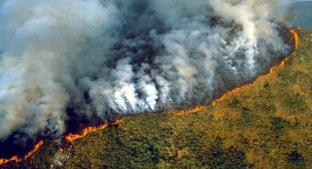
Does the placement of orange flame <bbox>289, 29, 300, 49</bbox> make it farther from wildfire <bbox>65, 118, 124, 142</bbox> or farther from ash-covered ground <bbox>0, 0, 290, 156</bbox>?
wildfire <bbox>65, 118, 124, 142</bbox>

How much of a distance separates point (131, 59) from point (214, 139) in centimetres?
1862

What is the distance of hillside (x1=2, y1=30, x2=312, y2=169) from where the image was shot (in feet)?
174

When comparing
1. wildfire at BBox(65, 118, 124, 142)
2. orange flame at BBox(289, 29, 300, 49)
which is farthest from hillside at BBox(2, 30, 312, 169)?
orange flame at BBox(289, 29, 300, 49)

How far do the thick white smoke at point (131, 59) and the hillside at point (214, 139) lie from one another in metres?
3.20

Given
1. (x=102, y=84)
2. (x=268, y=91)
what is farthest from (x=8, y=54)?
(x=268, y=91)

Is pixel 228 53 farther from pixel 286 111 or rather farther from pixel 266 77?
pixel 286 111

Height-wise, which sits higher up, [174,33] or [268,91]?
[174,33]

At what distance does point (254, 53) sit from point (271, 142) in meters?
19.0

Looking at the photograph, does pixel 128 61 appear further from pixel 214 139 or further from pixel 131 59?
pixel 214 139

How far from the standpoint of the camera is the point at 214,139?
56.1m

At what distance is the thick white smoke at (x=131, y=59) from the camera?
58.8 metres

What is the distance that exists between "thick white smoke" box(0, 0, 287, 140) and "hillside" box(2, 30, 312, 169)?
10.5 feet

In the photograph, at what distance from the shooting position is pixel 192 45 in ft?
232

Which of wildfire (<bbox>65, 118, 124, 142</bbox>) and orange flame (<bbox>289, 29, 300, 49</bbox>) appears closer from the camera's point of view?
wildfire (<bbox>65, 118, 124, 142</bbox>)
